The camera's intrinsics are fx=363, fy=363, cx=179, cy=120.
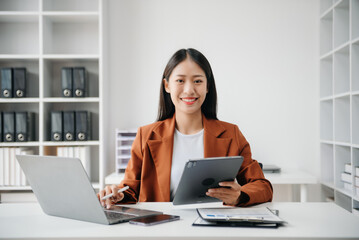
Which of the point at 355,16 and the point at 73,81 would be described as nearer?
the point at 355,16

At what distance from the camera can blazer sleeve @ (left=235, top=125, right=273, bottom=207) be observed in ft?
4.69

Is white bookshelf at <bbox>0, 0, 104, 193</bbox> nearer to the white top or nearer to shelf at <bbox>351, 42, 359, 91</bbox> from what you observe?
the white top

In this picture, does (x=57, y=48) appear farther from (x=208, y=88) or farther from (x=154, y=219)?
(x=154, y=219)

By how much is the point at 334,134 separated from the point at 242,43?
1.12 metres

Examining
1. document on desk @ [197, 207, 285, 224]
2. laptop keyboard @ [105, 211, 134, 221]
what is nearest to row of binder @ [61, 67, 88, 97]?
laptop keyboard @ [105, 211, 134, 221]

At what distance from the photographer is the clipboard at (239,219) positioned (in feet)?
3.70

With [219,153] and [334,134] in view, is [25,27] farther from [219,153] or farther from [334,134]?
[334,134]

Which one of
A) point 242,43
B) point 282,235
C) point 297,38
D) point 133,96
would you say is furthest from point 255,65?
point 282,235

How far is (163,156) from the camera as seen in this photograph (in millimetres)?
1735

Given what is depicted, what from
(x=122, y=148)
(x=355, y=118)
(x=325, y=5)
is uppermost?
(x=325, y=5)

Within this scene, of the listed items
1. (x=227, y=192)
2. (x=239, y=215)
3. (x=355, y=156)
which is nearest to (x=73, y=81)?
(x=227, y=192)

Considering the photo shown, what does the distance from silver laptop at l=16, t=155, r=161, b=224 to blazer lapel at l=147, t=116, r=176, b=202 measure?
361mm

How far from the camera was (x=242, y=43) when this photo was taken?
3.30 m

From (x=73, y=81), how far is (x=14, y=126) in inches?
23.7
